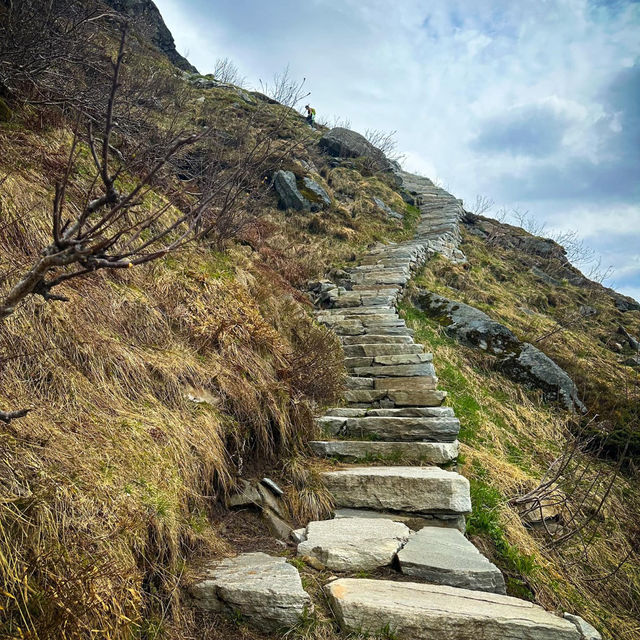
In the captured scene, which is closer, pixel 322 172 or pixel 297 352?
pixel 297 352

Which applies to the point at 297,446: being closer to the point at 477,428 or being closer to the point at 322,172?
the point at 477,428

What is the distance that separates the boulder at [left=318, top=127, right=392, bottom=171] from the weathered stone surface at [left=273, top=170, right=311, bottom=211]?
728cm

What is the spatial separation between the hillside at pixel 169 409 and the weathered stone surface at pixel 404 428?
400 mm

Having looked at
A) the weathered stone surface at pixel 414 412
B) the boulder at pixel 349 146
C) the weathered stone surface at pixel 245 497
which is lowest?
the weathered stone surface at pixel 245 497

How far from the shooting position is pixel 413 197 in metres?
19.9

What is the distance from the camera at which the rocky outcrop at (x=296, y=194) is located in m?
13.1

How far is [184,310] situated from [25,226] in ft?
4.92

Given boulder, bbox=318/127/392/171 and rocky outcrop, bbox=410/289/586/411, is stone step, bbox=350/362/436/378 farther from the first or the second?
boulder, bbox=318/127/392/171

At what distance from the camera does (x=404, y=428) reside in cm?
477

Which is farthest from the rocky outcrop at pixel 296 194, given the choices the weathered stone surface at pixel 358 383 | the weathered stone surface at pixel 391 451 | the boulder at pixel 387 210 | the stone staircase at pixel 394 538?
the weathered stone surface at pixel 391 451

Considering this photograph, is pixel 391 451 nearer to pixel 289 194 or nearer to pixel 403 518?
pixel 403 518

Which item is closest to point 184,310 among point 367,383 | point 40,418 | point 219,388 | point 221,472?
point 219,388

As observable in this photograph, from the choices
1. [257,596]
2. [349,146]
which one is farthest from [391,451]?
[349,146]

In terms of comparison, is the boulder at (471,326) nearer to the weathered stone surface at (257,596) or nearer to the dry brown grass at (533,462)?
Result: the dry brown grass at (533,462)
